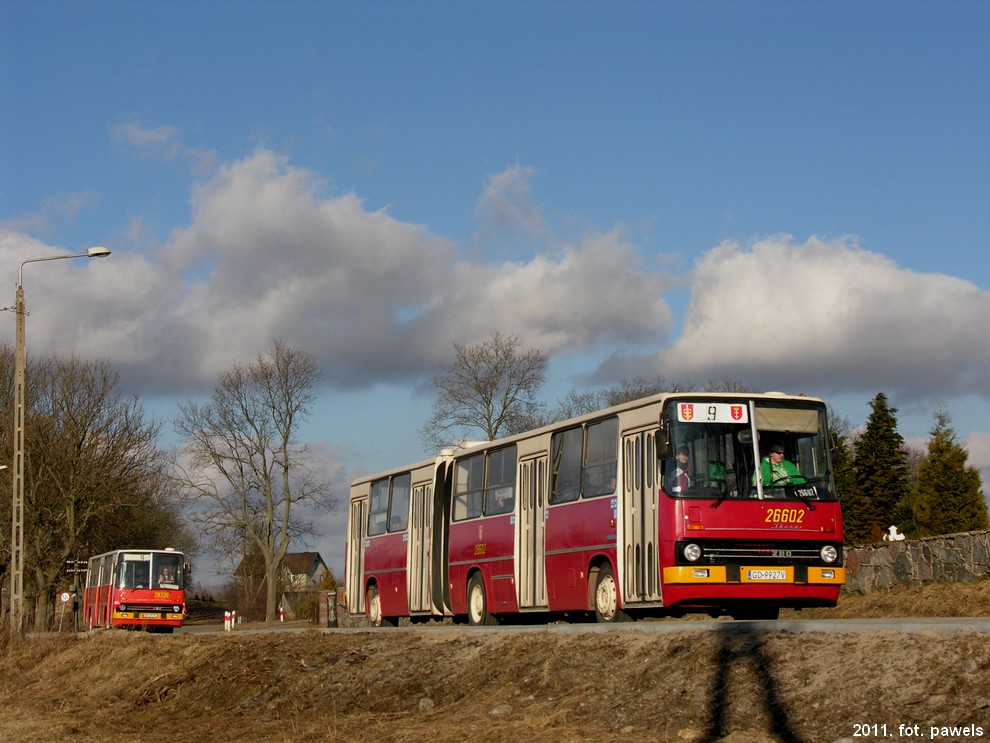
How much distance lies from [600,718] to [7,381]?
170 feet

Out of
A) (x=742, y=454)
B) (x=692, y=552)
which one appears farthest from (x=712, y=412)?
(x=692, y=552)

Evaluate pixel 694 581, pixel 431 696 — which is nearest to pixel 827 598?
pixel 694 581

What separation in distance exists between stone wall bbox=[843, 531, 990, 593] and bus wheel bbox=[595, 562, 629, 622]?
789cm

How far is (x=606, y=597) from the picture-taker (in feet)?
65.1

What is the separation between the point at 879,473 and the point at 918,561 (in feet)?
126

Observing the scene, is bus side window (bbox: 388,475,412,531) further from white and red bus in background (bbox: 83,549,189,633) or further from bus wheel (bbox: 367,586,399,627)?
white and red bus in background (bbox: 83,549,189,633)

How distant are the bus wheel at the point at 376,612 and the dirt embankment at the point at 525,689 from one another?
768 centimetres

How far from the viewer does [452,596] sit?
25734 millimetres

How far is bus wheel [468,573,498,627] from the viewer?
24.2m

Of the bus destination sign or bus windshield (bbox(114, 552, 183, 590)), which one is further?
bus windshield (bbox(114, 552, 183, 590))

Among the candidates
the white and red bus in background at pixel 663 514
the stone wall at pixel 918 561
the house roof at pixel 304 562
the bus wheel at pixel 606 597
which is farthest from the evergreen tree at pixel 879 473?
the house roof at pixel 304 562

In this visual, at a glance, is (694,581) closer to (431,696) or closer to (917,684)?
(431,696)

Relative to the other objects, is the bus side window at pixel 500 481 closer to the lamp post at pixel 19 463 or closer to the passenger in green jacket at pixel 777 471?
the passenger in green jacket at pixel 777 471

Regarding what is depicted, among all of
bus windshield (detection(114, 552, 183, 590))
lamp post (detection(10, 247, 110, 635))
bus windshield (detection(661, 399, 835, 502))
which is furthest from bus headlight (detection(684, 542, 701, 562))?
bus windshield (detection(114, 552, 183, 590))
